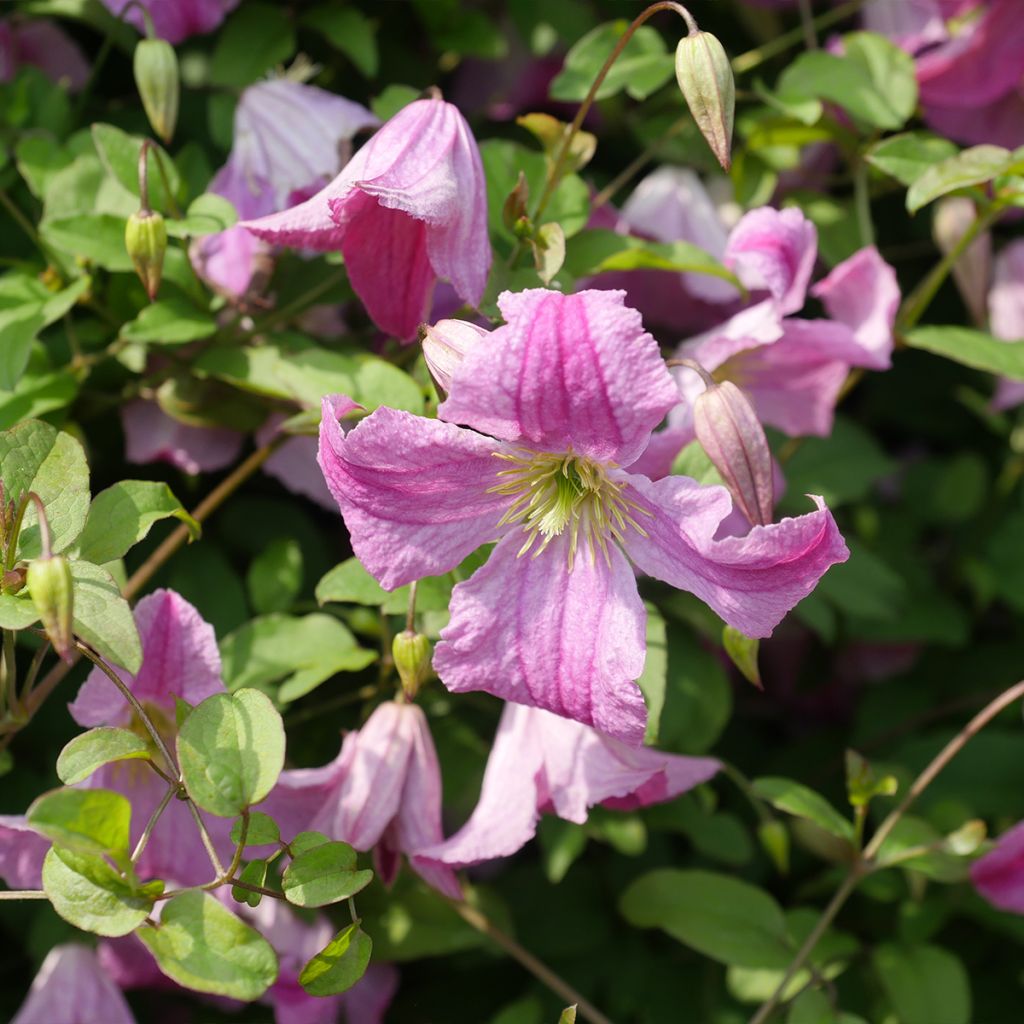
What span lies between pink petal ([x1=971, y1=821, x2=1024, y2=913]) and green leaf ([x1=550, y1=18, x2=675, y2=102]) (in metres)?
0.65

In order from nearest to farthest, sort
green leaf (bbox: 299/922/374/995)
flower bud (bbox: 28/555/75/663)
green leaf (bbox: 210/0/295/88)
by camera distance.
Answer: flower bud (bbox: 28/555/75/663), green leaf (bbox: 299/922/374/995), green leaf (bbox: 210/0/295/88)

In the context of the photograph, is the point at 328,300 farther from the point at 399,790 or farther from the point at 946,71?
the point at 946,71

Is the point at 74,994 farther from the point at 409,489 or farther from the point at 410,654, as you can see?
the point at 409,489

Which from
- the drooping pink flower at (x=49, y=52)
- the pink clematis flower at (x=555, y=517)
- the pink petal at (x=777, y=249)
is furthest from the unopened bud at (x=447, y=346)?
the drooping pink flower at (x=49, y=52)

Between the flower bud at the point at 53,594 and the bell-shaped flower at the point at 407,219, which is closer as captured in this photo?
the flower bud at the point at 53,594

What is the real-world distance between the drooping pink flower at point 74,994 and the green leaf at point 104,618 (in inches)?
17.1

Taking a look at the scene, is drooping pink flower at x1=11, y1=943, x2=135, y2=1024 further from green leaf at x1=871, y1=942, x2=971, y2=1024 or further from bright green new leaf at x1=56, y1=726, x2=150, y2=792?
green leaf at x1=871, y1=942, x2=971, y2=1024

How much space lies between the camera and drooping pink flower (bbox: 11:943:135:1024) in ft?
3.18

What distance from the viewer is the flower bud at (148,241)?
2.73 feet

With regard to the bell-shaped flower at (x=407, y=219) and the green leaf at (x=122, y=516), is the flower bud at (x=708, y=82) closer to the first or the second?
the bell-shaped flower at (x=407, y=219)

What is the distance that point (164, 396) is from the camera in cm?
98

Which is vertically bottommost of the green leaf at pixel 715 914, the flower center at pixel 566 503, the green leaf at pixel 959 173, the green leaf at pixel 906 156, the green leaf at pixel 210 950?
the green leaf at pixel 715 914

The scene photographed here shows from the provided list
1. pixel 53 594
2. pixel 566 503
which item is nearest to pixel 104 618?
pixel 53 594

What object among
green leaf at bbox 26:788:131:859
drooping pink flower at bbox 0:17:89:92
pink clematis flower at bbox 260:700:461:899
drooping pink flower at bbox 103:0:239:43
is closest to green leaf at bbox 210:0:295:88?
drooping pink flower at bbox 103:0:239:43
